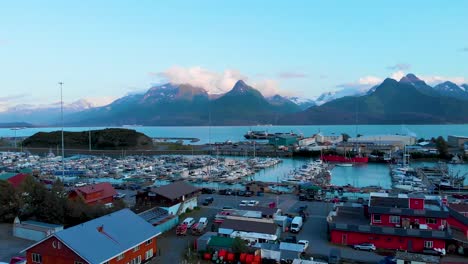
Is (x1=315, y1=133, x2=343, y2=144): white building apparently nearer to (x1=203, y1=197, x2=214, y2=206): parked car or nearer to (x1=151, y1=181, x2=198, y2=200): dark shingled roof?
(x1=203, y1=197, x2=214, y2=206): parked car

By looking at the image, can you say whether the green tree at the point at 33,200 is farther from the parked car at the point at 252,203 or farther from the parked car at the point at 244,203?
the parked car at the point at 252,203

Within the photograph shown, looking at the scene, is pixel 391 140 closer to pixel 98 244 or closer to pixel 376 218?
pixel 376 218

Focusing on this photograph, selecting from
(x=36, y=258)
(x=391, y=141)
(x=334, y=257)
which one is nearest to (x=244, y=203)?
(x=334, y=257)

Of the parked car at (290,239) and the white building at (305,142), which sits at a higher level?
the white building at (305,142)

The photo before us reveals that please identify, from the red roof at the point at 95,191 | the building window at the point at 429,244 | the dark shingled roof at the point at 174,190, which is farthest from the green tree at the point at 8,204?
the building window at the point at 429,244

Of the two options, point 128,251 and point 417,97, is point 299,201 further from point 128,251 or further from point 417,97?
point 417,97

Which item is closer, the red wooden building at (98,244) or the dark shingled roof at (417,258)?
the red wooden building at (98,244)
